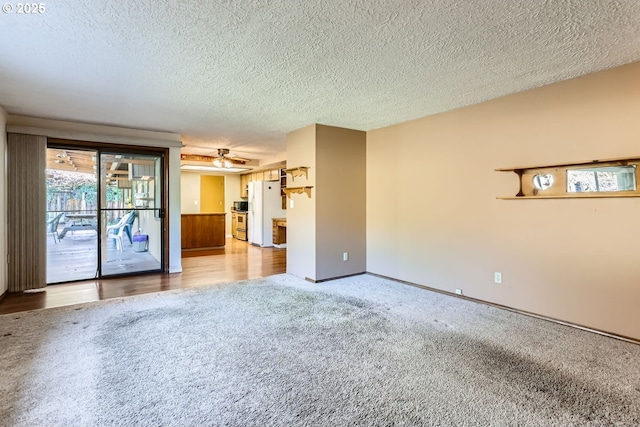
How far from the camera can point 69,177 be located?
196 inches

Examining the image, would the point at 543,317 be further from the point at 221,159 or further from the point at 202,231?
the point at 202,231

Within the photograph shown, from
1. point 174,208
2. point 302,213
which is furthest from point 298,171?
point 174,208

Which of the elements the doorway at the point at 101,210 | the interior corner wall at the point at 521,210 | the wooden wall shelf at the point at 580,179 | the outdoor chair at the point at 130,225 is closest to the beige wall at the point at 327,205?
the interior corner wall at the point at 521,210

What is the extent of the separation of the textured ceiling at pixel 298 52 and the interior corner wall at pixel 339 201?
0.94 m

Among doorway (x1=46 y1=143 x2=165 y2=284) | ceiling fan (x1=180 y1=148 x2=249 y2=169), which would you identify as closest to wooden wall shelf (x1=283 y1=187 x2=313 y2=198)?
doorway (x1=46 y1=143 x2=165 y2=284)

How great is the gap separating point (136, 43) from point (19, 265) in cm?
393

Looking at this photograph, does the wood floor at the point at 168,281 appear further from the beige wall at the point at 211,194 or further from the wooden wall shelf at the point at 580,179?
the wooden wall shelf at the point at 580,179

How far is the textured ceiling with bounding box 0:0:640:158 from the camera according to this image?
80.4 inches

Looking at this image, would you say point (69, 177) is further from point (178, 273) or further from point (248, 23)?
point (248, 23)

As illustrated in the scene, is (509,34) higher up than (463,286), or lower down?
higher up

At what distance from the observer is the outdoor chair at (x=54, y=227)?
4.79 m

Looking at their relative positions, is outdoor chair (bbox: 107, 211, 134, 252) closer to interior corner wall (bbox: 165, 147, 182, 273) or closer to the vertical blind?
interior corner wall (bbox: 165, 147, 182, 273)

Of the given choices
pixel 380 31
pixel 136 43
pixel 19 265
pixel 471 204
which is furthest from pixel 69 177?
pixel 471 204

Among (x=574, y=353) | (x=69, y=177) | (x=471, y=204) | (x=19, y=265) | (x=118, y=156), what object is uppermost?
(x=118, y=156)
